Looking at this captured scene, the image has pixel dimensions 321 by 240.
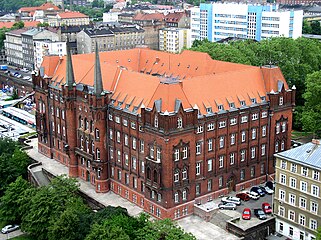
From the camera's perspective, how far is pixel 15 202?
10225 cm

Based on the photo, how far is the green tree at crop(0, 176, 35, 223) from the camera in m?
101

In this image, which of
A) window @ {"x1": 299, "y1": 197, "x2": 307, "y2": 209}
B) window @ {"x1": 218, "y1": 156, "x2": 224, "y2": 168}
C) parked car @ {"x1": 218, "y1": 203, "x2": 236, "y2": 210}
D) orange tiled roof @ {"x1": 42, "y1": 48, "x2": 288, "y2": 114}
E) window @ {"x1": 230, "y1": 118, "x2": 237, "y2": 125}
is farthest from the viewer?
window @ {"x1": 218, "y1": 156, "x2": 224, "y2": 168}

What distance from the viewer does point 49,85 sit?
123 m

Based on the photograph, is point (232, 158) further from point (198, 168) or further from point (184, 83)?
point (184, 83)

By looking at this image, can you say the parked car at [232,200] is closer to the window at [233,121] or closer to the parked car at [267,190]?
the parked car at [267,190]

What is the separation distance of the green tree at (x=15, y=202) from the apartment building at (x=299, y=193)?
1896 inches

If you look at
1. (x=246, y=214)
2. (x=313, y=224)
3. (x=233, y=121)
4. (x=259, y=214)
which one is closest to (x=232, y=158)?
(x=233, y=121)

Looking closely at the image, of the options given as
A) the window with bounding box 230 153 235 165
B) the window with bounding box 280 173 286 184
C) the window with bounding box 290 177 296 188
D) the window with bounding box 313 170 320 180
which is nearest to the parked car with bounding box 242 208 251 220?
the window with bounding box 280 173 286 184

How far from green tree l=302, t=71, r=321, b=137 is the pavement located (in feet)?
144

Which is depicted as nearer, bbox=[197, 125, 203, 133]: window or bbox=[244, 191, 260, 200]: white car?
bbox=[197, 125, 203, 133]: window

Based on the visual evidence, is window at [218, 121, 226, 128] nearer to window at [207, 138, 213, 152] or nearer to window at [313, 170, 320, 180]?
window at [207, 138, 213, 152]

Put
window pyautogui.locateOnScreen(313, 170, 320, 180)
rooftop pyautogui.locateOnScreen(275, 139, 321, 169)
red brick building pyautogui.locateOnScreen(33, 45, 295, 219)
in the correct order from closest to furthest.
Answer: window pyautogui.locateOnScreen(313, 170, 320, 180), rooftop pyautogui.locateOnScreen(275, 139, 321, 169), red brick building pyautogui.locateOnScreen(33, 45, 295, 219)

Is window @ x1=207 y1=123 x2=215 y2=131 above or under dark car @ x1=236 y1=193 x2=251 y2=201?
above

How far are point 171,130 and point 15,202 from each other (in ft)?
120
